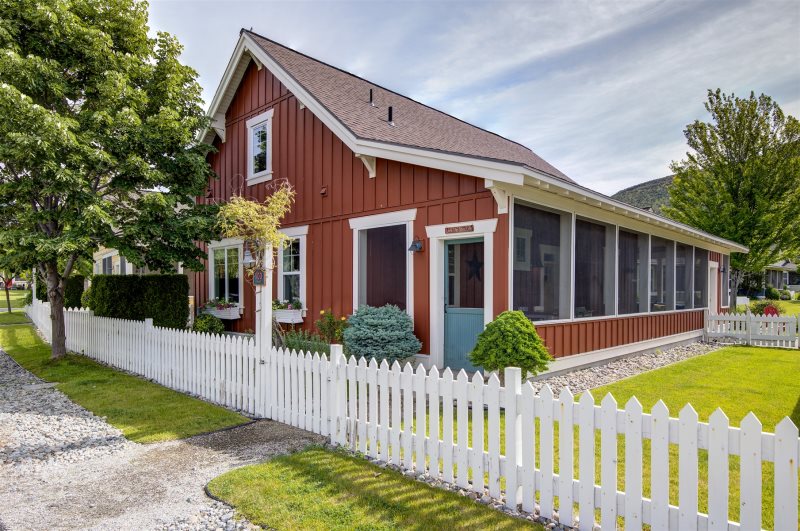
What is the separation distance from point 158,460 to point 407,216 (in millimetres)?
5439

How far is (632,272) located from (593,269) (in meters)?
2.10

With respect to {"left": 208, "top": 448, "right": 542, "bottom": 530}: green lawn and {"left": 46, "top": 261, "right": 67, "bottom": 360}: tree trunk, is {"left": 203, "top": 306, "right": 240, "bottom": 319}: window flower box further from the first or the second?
{"left": 208, "top": 448, "right": 542, "bottom": 530}: green lawn

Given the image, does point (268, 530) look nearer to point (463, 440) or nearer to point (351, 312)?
point (463, 440)

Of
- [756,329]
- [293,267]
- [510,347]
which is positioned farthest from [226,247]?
[756,329]

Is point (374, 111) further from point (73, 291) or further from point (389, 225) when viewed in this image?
point (73, 291)

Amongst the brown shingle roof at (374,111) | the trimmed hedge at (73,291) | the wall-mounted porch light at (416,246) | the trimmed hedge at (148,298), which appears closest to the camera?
the wall-mounted porch light at (416,246)

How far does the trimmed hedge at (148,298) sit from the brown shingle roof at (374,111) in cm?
579

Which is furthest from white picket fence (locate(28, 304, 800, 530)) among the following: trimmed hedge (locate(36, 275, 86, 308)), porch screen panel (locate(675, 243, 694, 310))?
trimmed hedge (locate(36, 275, 86, 308))

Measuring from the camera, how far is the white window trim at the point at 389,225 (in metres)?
8.59

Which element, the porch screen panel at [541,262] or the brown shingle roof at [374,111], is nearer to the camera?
the porch screen panel at [541,262]

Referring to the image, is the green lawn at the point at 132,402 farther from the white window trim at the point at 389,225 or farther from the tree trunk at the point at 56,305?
the white window trim at the point at 389,225

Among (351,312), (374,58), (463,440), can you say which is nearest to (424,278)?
(351,312)

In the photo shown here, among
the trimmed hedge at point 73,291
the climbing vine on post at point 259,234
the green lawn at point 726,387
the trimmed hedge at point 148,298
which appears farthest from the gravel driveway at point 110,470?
the trimmed hedge at point 73,291

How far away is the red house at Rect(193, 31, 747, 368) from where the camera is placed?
25.1ft
